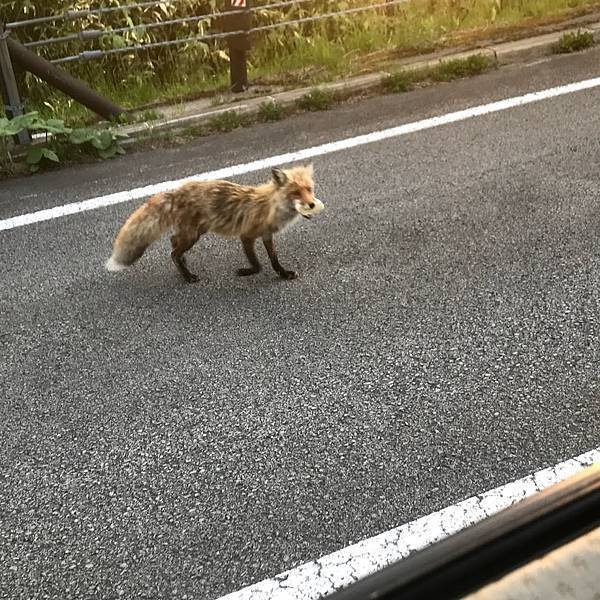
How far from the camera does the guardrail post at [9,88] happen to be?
578cm

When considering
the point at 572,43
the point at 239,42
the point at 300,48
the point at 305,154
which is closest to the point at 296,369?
the point at 305,154

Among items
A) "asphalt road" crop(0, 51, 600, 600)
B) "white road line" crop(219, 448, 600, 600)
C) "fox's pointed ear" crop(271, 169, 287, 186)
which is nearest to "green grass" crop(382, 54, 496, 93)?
"asphalt road" crop(0, 51, 600, 600)

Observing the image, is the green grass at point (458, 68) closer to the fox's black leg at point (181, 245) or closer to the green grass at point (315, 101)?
the green grass at point (315, 101)

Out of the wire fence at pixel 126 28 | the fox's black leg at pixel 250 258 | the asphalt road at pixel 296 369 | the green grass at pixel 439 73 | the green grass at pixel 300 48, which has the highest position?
the wire fence at pixel 126 28

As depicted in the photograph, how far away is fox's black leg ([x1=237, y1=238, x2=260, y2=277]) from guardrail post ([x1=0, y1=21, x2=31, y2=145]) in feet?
8.90

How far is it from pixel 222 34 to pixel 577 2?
4258 mm

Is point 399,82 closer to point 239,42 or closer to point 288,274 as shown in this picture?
point 239,42

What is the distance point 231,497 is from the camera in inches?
111

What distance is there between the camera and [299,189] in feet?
13.0

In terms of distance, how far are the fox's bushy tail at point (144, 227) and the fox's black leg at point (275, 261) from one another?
58 cm

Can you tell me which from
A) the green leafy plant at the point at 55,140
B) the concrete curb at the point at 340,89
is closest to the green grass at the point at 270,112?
the concrete curb at the point at 340,89

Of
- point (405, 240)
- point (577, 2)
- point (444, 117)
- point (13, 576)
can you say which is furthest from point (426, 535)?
point (577, 2)

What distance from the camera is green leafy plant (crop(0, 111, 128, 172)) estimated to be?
5.67 meters

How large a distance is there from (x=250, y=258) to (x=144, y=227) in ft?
2.06
